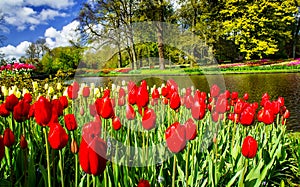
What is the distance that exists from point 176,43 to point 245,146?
86.2 ft

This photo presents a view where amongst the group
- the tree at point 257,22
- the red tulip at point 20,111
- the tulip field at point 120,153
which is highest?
the tree at point 257,22

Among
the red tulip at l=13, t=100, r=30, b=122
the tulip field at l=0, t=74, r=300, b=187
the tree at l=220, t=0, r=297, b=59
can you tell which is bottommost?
the tulip field at l=0, t=74, r=300, b=187

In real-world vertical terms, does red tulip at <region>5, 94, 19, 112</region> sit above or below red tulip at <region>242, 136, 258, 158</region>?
above

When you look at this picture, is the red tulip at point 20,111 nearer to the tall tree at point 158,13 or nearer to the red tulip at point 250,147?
the red tulip at point 250,147

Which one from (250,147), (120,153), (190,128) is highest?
(190,128)

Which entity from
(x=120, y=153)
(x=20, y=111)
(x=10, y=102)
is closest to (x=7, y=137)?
(x=20, y=111)

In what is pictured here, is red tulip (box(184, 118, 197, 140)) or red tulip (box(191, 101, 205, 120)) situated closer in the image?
red tulip (box(184, 118, 197, 140))

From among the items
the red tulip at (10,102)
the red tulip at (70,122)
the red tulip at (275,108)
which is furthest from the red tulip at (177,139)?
the red tulip at (275,108)

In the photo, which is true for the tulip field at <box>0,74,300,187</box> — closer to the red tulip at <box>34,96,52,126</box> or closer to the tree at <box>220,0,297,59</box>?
the red tulip at <box>34,96,52,126</box>

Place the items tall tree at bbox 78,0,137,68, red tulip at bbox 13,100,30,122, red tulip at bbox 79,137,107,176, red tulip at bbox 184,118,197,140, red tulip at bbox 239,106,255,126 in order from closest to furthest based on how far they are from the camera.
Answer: red tulip at bbox 79,137,107,176
red tulip at bbox 184,118,197,140
red tulip at bbox 13,100,30,122
red tulip at bbox 239,106,255,126
tall tree at bbox 78,0,137,68

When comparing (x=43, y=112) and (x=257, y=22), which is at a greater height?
(x=257, y=22)

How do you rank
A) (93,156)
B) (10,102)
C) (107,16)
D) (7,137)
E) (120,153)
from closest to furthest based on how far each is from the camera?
(93,156) < (7,137) < (10,102) < (120,153) < (107,16)

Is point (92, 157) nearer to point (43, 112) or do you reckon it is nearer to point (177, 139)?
point (177, 139)

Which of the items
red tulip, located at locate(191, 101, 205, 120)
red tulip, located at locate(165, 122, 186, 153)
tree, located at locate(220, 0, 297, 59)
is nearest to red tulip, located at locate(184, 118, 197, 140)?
red tulip, located at locate(165, 122, 186, 153)
